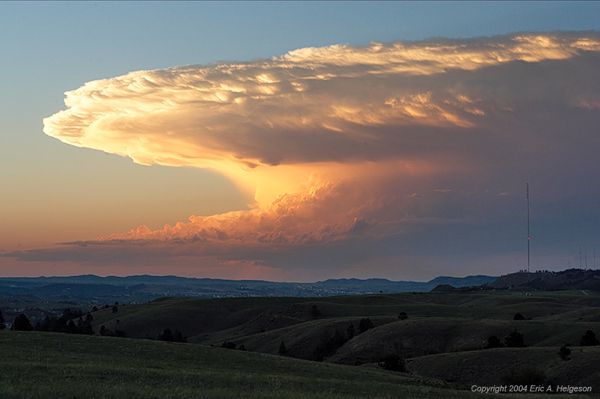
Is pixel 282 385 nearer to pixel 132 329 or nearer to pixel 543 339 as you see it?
pixel 543 339

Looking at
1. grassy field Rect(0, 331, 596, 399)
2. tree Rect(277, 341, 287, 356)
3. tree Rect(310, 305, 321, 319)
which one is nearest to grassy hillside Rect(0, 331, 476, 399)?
grassy field Rect(0, 331, 596, 399)

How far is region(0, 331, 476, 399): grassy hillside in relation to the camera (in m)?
36.2

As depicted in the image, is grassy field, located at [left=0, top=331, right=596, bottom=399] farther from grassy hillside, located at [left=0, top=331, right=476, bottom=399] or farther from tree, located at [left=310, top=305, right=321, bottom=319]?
tree, located at [left=310, top=305, right=321, bottom=319]

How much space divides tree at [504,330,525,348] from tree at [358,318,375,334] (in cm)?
3629

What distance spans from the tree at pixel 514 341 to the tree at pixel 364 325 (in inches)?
1429

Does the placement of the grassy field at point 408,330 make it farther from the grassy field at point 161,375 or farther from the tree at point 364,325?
the grassy field at point 161,375

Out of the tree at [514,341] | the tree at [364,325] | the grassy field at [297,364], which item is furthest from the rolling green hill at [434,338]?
the tree at [514,341]

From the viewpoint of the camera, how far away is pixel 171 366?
54781mm

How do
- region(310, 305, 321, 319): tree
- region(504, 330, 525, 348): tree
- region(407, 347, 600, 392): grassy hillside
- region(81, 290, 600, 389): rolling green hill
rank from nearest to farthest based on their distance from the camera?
region(407, 347, 600, 392): grassy hillside
region(81, 290, 600, 389): rolling green hill
region(504, 330, 525, 348): tree
region(310, 305, 321, 319): tree

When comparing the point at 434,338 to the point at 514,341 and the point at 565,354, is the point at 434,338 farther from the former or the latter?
the point at 565,354

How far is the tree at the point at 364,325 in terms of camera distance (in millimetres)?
139375

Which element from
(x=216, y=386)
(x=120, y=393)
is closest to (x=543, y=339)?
(x=216, y=386)

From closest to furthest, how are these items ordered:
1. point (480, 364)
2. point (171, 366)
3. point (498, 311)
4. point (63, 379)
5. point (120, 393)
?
point (120, 393), point (63, 379), point (171, 366), point (480, 364), point (498, 311)

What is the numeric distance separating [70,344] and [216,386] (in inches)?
1087
